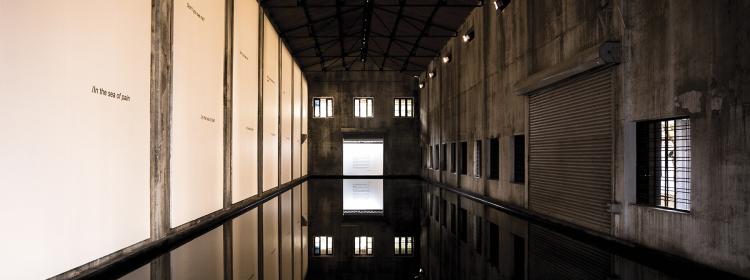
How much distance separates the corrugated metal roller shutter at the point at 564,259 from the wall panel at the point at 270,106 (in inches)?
426

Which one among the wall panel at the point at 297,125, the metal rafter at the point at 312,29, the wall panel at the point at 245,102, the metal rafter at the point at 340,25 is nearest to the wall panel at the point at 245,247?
the wall panel at the point at 245,102

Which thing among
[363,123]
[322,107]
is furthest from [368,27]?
[322,107]

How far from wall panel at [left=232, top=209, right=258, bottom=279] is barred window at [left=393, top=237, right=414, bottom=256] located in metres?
2.32

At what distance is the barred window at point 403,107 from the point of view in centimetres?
3284

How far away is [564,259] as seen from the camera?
6867 mm

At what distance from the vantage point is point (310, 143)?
107ft

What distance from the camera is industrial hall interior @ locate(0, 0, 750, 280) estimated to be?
5.39 meters

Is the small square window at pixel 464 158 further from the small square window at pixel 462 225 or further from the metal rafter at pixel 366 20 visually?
the metal rafter at pixel 366 20


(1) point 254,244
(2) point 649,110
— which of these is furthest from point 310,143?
(2) point 649,110

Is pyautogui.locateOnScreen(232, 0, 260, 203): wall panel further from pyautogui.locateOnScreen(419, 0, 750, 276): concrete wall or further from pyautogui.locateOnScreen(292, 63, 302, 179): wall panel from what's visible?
pyautogui.locateOnScreen(292, 63, 302, 179): wall panel

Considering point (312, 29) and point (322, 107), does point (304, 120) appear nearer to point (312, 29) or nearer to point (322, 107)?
point (322, 107)

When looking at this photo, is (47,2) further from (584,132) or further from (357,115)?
(357,115)

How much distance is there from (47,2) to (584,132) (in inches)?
340

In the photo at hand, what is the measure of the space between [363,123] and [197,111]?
23.1 m
